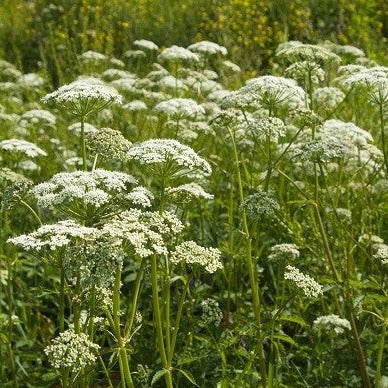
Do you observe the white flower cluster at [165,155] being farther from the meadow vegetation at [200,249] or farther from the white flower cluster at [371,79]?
the white flower cluster at [371,79]

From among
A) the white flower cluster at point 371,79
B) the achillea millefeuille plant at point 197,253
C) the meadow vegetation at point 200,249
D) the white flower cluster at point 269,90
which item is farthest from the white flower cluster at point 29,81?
the white flower cluster at point 371,79

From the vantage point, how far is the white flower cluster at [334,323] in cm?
418

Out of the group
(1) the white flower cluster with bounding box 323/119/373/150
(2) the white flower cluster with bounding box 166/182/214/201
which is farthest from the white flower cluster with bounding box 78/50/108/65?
(2) the white flower cluster with bounding box 166/182/214/201

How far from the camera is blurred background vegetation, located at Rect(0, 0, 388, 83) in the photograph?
45.2 feet

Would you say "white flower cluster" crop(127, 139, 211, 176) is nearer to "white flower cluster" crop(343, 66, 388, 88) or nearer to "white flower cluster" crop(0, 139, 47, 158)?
"white flower cluster" crop(343, 66, 388, 88)

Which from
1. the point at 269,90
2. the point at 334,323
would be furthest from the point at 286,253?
the point at 269,90

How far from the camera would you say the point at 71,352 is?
2.68 metres

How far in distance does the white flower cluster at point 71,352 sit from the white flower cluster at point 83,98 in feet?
4.07

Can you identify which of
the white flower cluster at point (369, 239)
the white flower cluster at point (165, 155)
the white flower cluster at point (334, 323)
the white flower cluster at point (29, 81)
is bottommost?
the white flower cluster at point (29, 81)

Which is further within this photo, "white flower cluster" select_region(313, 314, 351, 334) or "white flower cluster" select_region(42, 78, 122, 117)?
"white flower cluster" select_region(313, 314, 351, 334)

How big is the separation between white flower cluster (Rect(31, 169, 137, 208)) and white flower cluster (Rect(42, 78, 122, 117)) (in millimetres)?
445

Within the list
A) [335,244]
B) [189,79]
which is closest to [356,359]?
[335,244]

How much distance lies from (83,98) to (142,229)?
1.01 metres

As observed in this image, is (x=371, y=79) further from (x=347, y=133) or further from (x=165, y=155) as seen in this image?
(x=165, y=155)
